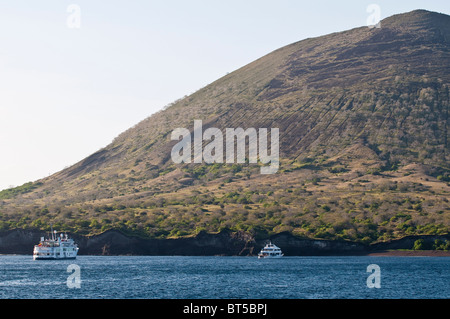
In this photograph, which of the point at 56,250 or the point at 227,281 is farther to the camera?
the point at 56,250

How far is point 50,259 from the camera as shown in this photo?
643ft

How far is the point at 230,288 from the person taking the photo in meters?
113

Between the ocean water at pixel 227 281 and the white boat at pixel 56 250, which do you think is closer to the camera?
the ocean water at pixel 227 281

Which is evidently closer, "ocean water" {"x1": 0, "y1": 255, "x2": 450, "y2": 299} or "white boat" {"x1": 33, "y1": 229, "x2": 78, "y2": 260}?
"ocean water" {"x1": 0, "y1": 255, "x2": 450, "y2": 299}

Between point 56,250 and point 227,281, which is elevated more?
point 227,281

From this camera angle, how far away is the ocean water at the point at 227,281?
10519 centimetres

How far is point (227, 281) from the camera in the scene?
124m

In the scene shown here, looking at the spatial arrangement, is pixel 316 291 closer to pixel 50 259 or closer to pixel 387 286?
pixel 387 286

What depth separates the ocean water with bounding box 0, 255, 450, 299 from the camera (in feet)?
345

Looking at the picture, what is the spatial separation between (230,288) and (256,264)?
56.3 m
